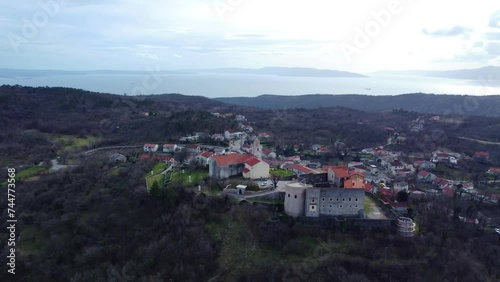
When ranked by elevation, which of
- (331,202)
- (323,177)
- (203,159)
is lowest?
(331,202)

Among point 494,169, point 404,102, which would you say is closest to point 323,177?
point 494,169

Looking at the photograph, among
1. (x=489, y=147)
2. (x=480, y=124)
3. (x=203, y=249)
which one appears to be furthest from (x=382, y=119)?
(x=203, y=249)

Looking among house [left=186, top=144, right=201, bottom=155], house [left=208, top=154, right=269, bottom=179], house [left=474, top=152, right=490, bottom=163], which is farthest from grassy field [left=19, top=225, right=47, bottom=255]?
house [left=474, top=152, right=490, bottom=163]

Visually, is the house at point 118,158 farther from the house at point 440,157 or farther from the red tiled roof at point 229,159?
the house at point 440,157

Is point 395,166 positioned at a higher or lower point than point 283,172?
lower

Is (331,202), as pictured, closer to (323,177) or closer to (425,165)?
(323,177)

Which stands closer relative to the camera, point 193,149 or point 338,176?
point 338,176
